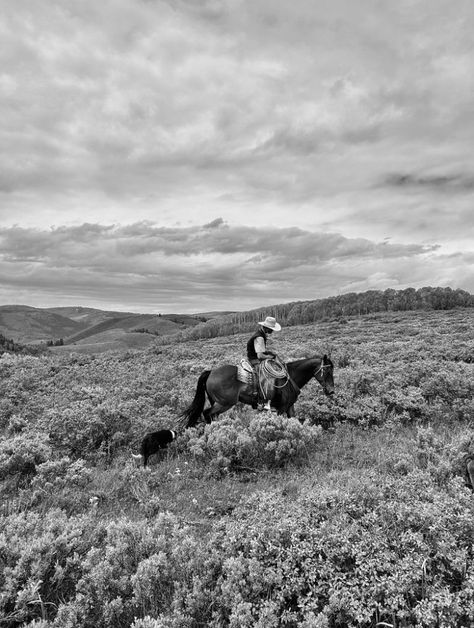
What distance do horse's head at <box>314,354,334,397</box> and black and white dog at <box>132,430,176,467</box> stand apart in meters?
4.73

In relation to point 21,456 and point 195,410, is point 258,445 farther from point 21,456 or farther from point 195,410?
point 21,456

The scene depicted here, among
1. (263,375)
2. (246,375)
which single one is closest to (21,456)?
(246,375)

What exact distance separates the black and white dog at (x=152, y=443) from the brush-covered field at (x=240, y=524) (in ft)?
0.81

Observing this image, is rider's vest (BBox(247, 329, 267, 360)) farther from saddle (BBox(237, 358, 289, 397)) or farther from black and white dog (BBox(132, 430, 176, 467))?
black and white dog (BBox(132, 430, 176, 467))

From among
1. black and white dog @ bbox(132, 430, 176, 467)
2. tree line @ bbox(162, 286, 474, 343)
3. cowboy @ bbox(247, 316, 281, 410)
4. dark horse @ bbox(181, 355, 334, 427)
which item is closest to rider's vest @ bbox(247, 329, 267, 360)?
cowboy @ bbox(247, 316, 281, 410)

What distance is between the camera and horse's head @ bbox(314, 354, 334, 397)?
10.7 m

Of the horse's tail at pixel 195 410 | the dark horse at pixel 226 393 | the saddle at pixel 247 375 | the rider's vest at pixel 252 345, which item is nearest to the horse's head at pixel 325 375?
the dark horse at pixel 226 393

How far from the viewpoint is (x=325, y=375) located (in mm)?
10844

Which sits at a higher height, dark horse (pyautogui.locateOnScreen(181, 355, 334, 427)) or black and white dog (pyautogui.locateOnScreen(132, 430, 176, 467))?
dark horse (pyautogui.locateOnScreen(181, 355, 334, 427))

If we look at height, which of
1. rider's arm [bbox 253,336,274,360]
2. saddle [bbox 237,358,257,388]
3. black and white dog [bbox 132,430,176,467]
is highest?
rider's arm [bbox 253,336,274,360]

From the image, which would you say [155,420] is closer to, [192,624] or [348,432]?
[348,432]

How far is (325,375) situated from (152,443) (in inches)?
215

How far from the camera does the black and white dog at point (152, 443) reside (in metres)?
7.83

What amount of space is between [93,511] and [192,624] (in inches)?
111
